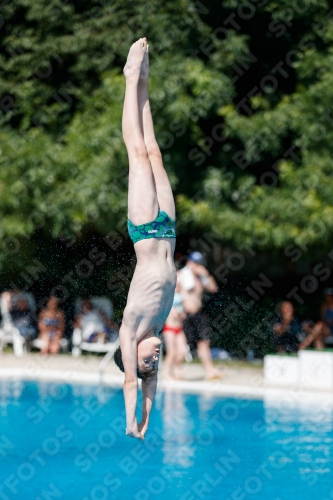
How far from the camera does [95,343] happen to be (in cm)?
1490

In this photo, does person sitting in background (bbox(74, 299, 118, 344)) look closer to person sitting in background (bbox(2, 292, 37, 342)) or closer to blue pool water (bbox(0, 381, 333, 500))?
person sitting in background (bbox(2, 292, 37, 342))

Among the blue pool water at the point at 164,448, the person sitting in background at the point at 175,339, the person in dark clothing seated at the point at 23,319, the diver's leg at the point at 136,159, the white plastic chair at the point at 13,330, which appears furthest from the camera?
the person in dark clothing seated at the point at 23,319

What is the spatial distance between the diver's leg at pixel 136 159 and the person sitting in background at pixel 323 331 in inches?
342

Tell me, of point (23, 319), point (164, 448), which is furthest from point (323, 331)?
point (164, 448)

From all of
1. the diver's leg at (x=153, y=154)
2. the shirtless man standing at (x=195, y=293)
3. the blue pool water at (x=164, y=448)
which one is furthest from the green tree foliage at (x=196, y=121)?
the diver's leg at (x=153, y=154)

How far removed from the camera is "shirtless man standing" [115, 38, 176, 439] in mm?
6121

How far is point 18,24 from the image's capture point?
18.0m

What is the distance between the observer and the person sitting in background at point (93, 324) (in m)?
14.8

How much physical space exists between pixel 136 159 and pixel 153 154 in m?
0.23

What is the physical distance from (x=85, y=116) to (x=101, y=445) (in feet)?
26.0

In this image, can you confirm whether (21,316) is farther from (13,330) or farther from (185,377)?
(185,377)

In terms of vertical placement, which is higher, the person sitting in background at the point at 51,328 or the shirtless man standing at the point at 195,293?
the shirtless man standing at the point at 195,293

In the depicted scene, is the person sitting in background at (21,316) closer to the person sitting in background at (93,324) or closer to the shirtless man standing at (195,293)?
the person sitting in background at (93,324)

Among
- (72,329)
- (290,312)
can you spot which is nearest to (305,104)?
(290,312)
